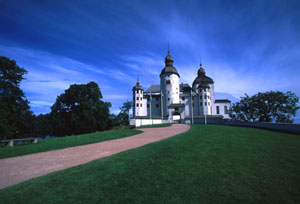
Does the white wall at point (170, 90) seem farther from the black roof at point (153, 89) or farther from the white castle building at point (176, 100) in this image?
the black roof at point (153, 89)

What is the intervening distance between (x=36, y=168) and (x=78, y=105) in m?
32.5

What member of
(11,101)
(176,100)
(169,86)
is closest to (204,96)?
(176,100)

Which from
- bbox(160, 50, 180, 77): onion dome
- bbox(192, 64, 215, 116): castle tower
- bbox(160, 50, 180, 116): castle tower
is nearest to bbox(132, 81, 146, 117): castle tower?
bbox(160, 50, 180, 116): castle tower

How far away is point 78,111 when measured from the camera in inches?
1378

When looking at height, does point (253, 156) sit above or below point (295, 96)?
below

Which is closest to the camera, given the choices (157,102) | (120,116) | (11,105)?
(11,105)

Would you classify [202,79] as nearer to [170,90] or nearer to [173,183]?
[170,90]

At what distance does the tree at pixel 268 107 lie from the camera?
31.4m

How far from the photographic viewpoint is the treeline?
73.8ft

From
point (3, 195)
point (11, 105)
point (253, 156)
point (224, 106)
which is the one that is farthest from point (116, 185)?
point (224, 106)

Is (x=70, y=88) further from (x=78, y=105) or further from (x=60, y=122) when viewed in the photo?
(x=60, y=122)

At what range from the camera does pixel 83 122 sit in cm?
3350

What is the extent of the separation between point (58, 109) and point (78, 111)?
6.29 metres

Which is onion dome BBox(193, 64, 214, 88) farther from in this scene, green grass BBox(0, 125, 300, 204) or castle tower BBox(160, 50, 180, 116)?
green grass BBox(0, 125, 300, 204)
